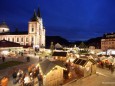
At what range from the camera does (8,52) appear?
48.0 meters

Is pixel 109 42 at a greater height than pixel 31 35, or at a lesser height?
lesser

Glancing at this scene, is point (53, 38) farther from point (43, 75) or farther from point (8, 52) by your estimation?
point (43, 75)

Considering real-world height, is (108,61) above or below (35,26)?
below

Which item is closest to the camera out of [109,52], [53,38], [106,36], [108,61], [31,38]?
[108,61]

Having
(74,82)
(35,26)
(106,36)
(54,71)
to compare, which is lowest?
(74,82)

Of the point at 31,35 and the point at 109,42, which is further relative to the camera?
the point at 31,35

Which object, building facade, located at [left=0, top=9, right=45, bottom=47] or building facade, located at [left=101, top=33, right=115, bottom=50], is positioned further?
building facade, located at [left=0, top=9, right=45, bottom=47]

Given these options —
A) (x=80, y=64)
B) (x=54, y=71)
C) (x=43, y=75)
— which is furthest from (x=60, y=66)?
(x=80, y=64)

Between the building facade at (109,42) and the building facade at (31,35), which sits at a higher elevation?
the building facade at (31,35)

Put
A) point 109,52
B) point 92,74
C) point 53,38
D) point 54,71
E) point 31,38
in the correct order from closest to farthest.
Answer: point 54,71 < point 92,74 < point 109,52 < point 31,38 < point 53,38

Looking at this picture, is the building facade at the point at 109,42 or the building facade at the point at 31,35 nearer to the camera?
the building facade at the point at 109,42

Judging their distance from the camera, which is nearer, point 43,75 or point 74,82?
point 43,75

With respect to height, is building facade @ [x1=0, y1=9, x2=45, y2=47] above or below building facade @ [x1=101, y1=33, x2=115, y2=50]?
above

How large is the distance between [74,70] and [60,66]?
818cm
